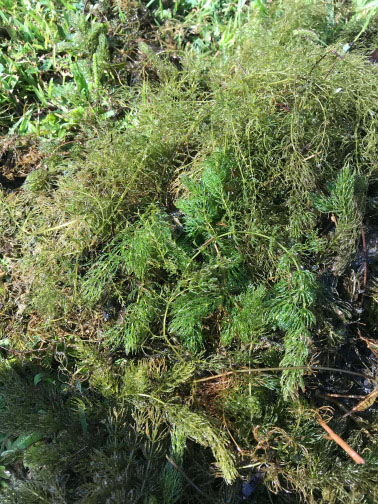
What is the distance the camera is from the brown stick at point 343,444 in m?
1.61

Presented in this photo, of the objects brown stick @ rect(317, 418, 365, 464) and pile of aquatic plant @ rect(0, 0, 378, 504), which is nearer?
brown stick @ rect(317, 418, 365, 464)

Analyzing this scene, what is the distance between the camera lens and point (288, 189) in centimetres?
210

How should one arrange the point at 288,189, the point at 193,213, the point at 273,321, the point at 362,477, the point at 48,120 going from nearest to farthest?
the point at 362,477 < the point at 273,321 < the point at 193,213 < the point at 288,189 < the point at 48,120

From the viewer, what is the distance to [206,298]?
5.97 feet

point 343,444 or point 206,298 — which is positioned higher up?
point 206,298

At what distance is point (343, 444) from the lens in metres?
1.70

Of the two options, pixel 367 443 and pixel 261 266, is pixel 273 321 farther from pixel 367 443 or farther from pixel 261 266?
pixel 367 443

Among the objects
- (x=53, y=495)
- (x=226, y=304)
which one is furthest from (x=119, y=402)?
(x=226, y=304)

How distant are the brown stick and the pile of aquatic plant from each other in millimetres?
41

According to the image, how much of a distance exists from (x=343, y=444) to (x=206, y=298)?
2.30 feet

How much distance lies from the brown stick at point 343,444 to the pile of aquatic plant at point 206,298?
0.04m

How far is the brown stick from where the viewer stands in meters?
1.61

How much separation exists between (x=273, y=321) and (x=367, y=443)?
0.60 m

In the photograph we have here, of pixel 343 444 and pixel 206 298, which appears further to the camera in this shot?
pixel 206 298
